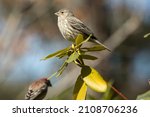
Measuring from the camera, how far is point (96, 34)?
11945 millimetres

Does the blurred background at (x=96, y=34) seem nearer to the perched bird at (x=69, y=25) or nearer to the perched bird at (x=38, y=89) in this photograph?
the perched bird at (x=69, y=25)

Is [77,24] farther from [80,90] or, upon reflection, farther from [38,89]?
[80,90]

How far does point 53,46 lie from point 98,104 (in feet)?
29.2

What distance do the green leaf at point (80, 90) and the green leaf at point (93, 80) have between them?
0.03 m

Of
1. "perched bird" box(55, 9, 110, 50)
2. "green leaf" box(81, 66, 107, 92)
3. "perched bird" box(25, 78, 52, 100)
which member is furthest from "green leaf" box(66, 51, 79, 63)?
"perched bird" box(55, 9, 110, 50)

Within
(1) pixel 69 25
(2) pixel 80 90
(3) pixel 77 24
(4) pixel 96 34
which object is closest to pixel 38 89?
(2) pixel 80 90

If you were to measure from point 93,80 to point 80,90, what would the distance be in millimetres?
90

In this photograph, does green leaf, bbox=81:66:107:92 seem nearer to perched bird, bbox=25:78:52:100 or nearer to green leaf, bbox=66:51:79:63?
green leaf, bbox=66:51:79:63

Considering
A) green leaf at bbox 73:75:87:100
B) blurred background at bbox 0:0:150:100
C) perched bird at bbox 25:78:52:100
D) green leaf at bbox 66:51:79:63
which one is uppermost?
green leaf at bbox 66:51:79:63

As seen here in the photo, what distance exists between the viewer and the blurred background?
11.0 meters

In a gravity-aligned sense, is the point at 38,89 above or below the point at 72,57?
below

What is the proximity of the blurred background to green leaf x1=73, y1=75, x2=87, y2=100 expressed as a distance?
8.06 meters

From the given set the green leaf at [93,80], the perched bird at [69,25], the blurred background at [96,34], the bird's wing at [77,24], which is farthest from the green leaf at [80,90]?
the blurred background at [96,34]

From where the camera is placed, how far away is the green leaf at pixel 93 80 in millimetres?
2273
